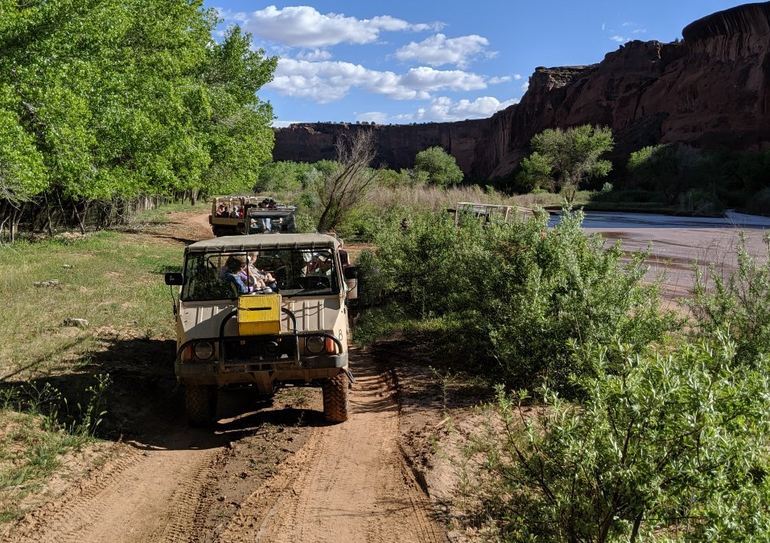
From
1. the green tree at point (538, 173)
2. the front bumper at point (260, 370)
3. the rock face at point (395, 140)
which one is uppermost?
the rock face at point (395, 140)

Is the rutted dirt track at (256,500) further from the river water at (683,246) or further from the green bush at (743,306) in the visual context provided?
the river water at (683,246)

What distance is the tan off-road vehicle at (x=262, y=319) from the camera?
6070mm

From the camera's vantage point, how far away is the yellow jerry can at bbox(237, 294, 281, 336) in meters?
5.98

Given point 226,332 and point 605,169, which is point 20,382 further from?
point 605,169

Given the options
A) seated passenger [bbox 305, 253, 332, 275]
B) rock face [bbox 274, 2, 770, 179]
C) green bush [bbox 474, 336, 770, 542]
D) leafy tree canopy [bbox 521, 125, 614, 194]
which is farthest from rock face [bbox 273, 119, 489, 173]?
green bush [bbox 474, 336, 770, 542]

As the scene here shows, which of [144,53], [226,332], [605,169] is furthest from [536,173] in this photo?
[226,332]

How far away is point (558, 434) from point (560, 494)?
499 mm

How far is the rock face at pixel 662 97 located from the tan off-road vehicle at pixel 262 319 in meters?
69.2

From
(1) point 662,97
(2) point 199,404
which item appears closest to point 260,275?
(2) point 199,404

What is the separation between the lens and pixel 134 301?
12.6m

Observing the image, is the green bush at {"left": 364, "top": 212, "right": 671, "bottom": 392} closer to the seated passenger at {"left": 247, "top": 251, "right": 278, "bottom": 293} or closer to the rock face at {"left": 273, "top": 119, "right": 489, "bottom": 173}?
the seated passenger at {"left": 247, "top": 251, "right": 278, "bottom": 293}

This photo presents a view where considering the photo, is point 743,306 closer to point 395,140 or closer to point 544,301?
point 544,301

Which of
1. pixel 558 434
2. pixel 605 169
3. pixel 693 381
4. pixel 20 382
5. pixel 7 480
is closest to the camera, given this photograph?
pixel 693 381

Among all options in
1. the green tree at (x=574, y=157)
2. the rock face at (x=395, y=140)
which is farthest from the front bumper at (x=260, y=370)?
the rock face at (x=395, y=140)
